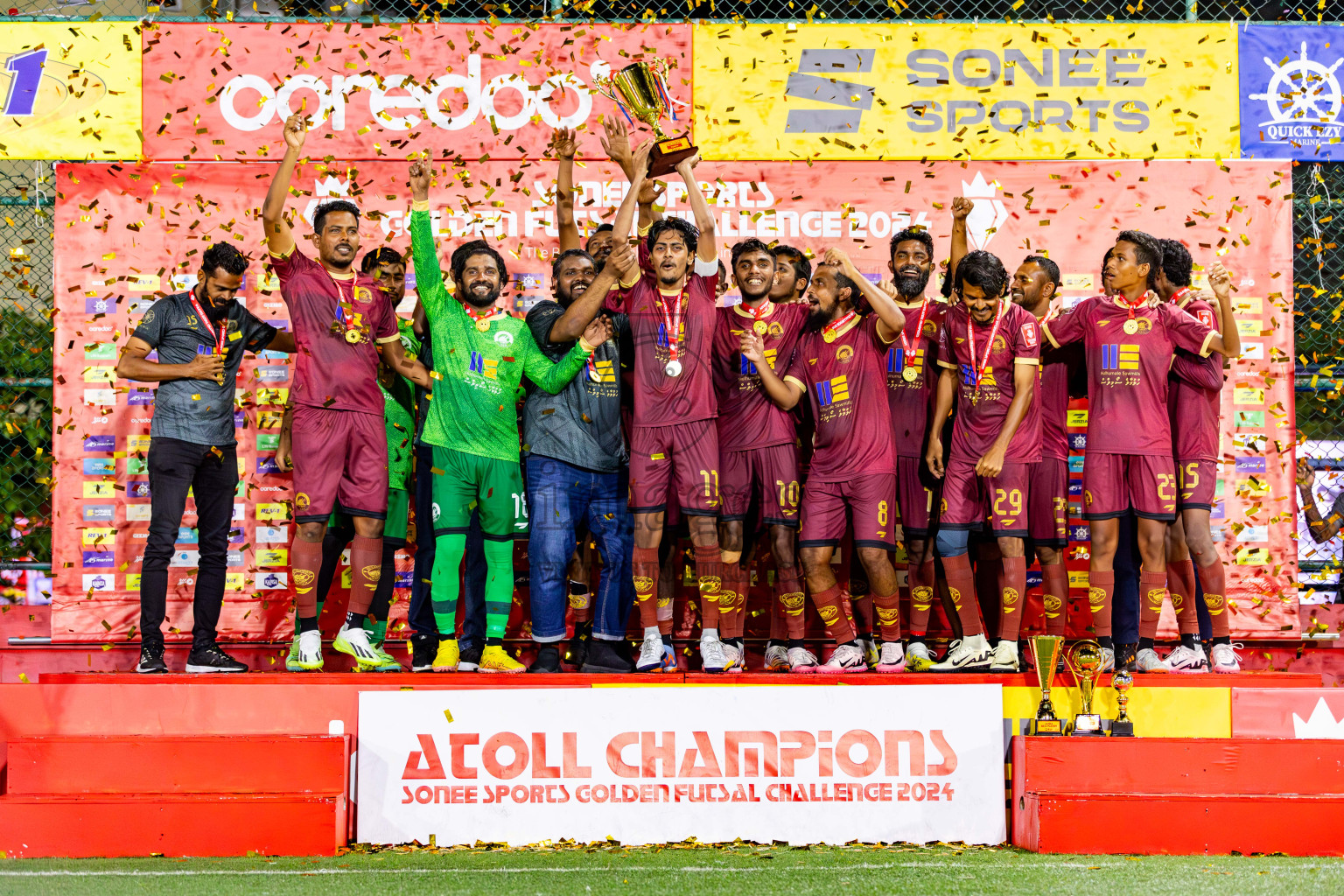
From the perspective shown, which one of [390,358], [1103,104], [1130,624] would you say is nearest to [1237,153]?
[1103,104]

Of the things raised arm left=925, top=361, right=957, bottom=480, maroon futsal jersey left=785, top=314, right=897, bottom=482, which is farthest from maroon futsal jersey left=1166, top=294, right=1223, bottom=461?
maroon futsal jersey left=785, top=314, right=897, bottom=482

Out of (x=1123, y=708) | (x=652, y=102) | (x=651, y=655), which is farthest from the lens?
(x=652, y=102)

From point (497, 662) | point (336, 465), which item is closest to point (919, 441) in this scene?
point (497, 662)

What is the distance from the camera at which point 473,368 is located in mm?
5824

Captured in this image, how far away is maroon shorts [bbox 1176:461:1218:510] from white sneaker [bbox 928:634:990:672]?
1.38 m

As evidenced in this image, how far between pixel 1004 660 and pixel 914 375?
156cm

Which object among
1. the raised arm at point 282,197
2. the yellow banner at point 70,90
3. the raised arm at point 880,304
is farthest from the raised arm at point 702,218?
the yellow banner at point 70,90

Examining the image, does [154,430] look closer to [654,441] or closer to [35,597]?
[35,597]

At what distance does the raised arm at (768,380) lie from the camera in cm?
561

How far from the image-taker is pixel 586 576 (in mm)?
6066

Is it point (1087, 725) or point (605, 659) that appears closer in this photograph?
point (1087, 725)

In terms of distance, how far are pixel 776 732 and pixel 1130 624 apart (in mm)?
2394

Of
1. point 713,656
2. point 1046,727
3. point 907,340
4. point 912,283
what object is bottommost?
point 1046,727

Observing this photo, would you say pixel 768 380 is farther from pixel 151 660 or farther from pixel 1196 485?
pixel 151 660
